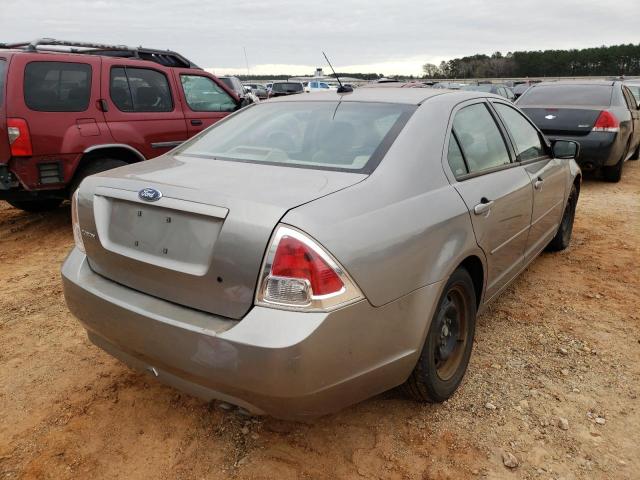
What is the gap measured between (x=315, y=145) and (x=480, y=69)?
7355 centimetres

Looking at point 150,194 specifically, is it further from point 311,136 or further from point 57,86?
point 57,86

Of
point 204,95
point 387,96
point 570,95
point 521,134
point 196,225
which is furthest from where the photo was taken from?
point 570,95

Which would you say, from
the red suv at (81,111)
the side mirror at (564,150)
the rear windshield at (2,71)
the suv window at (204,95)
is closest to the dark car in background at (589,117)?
the side mirror at (564,150)

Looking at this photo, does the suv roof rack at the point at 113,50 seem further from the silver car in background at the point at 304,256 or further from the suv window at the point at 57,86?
the silver car in background at the point at 304,256

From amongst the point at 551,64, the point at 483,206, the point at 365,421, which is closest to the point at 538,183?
the point at 483,206

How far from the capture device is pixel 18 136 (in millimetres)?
4711

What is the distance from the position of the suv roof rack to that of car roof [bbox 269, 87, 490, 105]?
383 cm

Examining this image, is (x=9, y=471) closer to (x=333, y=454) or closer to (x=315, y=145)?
(x=333, y=454)

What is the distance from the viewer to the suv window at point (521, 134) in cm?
351

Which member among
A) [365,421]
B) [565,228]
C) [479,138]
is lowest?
[365,421]

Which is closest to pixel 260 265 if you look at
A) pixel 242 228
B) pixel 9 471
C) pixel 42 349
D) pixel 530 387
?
pixel 242 228

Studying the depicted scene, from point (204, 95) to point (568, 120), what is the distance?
17.4ft

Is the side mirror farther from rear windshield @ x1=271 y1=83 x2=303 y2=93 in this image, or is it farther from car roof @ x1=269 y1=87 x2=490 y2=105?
rear windshield @ x1=271 y1=83 x2=303 y2=93

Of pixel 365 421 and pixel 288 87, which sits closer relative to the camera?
pixel 365 421
